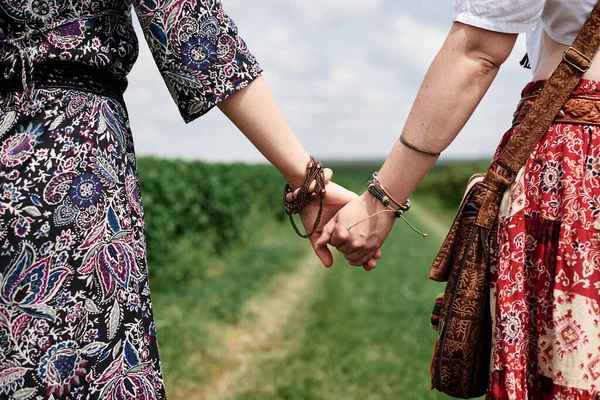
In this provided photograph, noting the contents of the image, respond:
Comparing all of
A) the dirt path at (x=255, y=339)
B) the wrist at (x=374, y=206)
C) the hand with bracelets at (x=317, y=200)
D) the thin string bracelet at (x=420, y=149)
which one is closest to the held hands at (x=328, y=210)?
the hand with bracelets at (x=317, y=200)

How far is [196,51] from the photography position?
1624mm

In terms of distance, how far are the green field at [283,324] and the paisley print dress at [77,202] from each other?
3.15 m

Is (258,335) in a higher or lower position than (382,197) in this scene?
lower

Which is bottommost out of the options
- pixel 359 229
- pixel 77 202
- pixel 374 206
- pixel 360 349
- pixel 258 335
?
pixel 258 335

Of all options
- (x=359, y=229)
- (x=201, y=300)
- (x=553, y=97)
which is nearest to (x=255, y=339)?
(x=201, y=300)

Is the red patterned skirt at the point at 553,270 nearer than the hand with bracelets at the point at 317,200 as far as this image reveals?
Yes

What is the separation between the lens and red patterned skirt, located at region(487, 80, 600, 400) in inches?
62.5

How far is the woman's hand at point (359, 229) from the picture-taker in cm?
227

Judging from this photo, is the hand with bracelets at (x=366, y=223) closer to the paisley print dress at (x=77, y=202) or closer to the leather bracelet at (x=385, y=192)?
the leather bracelet at (x=385, y=192)

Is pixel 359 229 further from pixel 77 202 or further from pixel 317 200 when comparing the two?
pixel 77 202

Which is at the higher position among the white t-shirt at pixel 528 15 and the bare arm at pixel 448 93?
the white t-shirt at pixel 528 15

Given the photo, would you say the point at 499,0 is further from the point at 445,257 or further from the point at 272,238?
the point at 272,238

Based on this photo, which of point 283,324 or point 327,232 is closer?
point 327,232

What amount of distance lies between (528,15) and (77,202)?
4.16 ft
